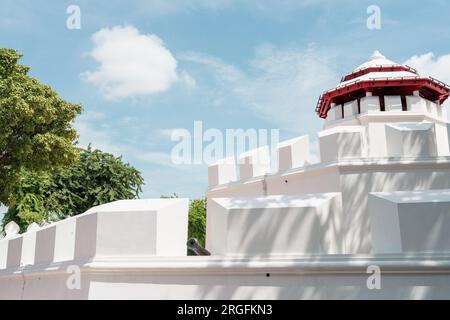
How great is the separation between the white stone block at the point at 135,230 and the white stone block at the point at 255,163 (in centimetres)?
511

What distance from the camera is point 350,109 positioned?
42.4 ft

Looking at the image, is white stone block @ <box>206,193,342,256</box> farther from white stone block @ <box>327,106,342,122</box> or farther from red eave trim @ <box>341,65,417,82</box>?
red eave trim @ <box>341,65,417,82</box>

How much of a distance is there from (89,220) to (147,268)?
121cm

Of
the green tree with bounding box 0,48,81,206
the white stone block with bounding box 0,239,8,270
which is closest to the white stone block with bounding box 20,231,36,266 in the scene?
the white stone block with bounding box 0,239,8,270

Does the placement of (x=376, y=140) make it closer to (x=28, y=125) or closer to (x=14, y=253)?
(x=14, y=253)

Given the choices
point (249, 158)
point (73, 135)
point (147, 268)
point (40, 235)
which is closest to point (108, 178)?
point (73, 135)

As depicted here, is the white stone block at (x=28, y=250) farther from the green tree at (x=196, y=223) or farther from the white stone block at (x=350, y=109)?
the green tree at (x=196, y=223)

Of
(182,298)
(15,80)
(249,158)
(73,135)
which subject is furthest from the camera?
(73,135)

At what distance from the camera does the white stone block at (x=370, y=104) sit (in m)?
12.3

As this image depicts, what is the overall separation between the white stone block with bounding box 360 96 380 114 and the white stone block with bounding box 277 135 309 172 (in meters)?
3.46

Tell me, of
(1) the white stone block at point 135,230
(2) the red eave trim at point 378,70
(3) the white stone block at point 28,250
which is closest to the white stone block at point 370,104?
(2) the red eave trim at point 378,70

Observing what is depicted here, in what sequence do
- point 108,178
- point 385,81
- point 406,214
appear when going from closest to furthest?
point 406,214, point 385,81, point 108,178

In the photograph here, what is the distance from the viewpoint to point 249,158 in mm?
10938
